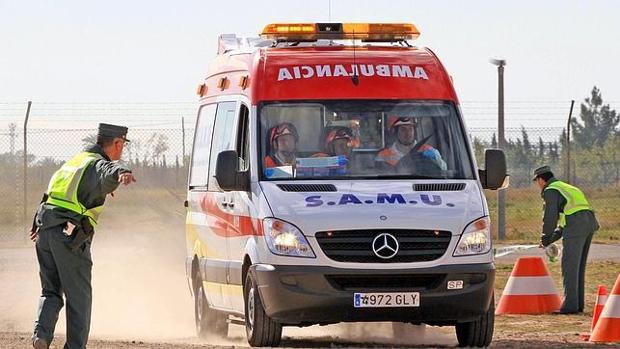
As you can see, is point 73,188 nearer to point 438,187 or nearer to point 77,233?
point 77,233

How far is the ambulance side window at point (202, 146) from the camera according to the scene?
15523 millimetres

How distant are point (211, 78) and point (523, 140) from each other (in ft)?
54.1

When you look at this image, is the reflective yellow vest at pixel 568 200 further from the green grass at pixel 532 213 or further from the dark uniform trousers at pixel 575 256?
the green grass at pixel 532 213

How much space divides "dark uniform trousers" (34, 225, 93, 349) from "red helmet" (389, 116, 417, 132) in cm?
311

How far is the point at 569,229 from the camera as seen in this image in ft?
57.8

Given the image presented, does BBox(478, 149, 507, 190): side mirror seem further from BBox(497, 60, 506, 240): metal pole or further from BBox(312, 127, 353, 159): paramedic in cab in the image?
BBox(497, 60, 506, 240): metal pole

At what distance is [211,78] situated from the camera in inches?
624

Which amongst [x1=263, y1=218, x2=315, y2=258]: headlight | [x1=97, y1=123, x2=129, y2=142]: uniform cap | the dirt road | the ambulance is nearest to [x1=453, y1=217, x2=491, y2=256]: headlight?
→ the ambulance

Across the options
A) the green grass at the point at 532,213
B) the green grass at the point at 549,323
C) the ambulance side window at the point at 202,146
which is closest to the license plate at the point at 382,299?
the green grass at the point at 549,323

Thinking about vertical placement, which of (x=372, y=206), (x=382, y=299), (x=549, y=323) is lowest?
(x=549, y=323)

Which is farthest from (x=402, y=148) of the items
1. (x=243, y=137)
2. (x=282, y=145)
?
(x=243, y=137)

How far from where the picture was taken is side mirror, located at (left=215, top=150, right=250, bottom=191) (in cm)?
1328

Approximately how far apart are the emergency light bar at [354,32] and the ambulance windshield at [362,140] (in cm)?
107

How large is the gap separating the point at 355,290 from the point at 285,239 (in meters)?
0.65
